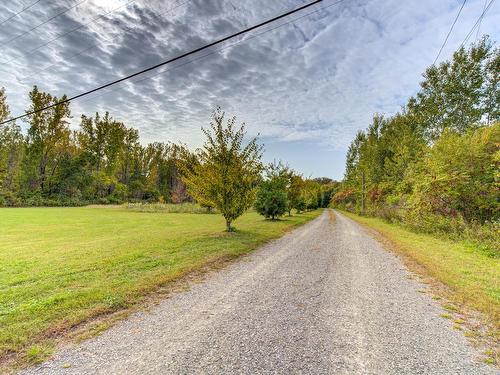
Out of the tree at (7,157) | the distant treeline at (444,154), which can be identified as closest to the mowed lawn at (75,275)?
the distant treeline at (444,154)

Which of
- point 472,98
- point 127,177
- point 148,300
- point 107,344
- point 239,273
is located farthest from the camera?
point 127,177

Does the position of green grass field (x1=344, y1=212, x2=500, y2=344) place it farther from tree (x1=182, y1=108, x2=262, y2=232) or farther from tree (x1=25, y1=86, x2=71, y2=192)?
tree (x1=25, y1=86, x2=71, y2=192)

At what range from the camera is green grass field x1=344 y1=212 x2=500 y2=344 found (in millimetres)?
5012

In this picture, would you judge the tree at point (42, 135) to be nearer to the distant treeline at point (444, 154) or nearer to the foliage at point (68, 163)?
the foliage at point (68, 163)

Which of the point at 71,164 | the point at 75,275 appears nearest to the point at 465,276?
the point at 75,275

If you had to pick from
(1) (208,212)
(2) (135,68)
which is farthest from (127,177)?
(2) (135,68)

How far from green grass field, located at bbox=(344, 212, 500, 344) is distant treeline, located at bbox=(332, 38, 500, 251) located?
258cm

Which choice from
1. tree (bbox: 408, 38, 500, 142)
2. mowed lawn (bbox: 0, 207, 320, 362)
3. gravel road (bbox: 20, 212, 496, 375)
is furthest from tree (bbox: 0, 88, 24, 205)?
tree (bbox: 408, 38, 500, 142)

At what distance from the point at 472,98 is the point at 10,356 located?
32448 millimetres

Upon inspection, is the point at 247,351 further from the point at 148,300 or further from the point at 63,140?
the point at 63,140

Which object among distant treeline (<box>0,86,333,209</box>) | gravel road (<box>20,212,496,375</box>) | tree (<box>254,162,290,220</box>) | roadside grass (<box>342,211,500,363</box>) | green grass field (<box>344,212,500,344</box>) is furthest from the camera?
distant treeline (<box>0,86,333,209</box>)

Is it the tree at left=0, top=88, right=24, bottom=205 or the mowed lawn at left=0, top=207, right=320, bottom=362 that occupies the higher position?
the tree at left=0, top=88, right=24, bottom=205

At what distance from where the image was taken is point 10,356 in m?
3.13

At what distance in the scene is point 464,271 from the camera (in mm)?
7262
